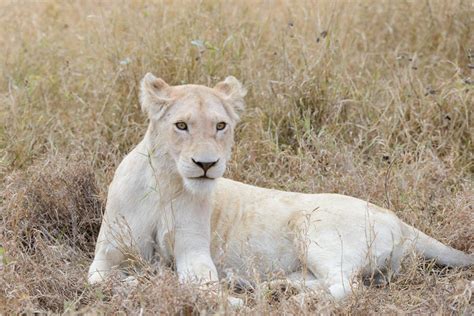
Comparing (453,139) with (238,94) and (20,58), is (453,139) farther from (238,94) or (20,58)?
(20,58)

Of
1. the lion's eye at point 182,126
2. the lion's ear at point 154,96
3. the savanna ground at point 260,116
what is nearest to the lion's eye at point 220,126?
the lion's eye at point 182,126

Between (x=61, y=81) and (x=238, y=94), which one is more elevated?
(x=238, y=94)

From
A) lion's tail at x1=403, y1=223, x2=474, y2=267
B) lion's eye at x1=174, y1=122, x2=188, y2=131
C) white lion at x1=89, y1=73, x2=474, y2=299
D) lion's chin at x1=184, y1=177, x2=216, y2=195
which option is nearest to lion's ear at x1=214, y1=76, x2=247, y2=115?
white lion at x1=89, y1=73, x2=474, y2=299

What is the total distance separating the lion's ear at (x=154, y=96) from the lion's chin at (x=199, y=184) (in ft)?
1.21

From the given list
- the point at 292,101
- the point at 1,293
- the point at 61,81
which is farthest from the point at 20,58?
the point at 1,293

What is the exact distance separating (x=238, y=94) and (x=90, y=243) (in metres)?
1.13

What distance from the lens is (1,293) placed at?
386 centimetres

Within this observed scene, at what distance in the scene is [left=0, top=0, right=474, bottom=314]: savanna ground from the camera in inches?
166

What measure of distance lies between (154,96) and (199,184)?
49cm

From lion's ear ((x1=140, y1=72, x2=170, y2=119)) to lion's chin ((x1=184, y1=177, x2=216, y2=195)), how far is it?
14.5 inches

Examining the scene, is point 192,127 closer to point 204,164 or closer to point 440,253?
point 204,164

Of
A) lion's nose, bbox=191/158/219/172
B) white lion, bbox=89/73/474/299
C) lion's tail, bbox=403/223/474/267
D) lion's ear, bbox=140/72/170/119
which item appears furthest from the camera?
lion's tail, bbox=403/223/474/267

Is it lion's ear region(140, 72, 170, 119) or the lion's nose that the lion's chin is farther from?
lion's ear region(140, 72, 170, 119)

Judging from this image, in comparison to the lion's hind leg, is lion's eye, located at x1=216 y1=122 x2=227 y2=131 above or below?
above
